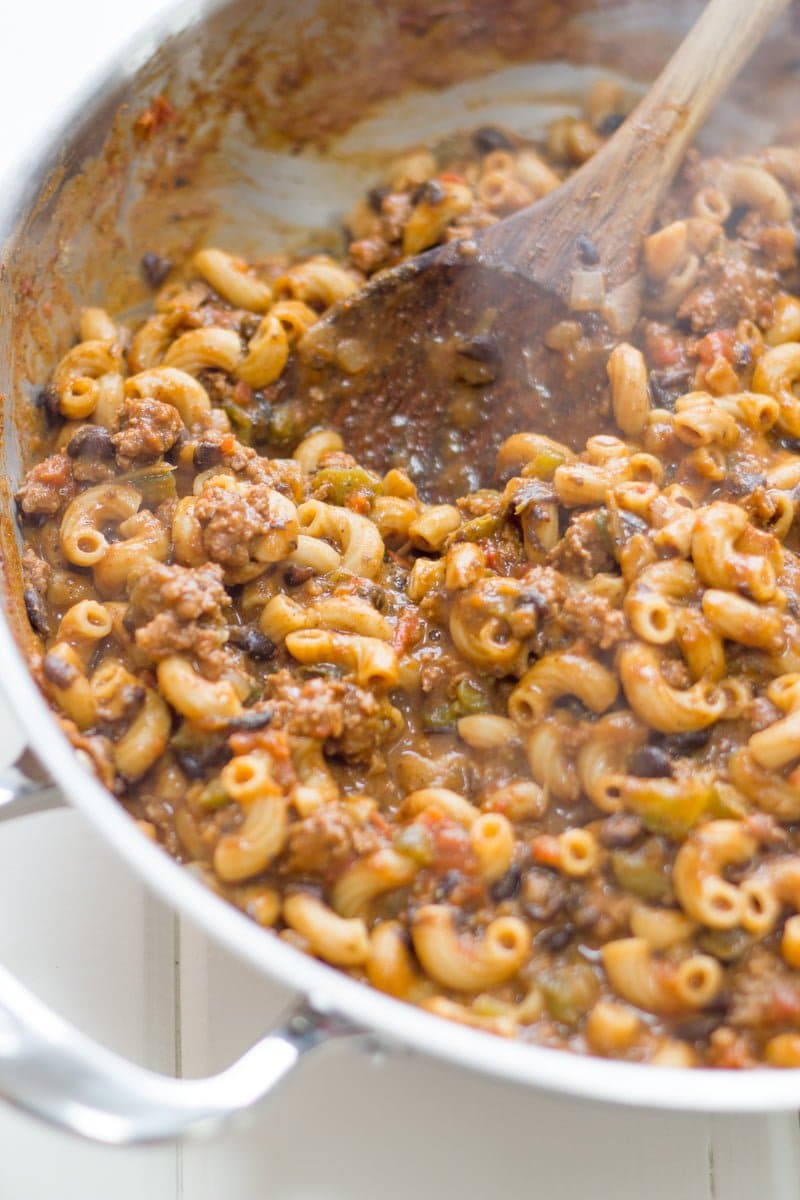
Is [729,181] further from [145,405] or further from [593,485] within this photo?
[145,405]

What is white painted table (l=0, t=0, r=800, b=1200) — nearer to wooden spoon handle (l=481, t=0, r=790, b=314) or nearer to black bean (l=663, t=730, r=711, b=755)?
black bean (l=663, t=730, r=711, b=755)

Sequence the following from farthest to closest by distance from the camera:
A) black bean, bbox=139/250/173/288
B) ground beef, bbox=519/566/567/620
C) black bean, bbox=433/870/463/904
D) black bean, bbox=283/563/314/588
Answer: black bean, bbox=139/250/173/288
black bean, bbox=283/563/314/588
ground beef, bbox=519/566/567/620
black bean, bbox=433/870/463/904

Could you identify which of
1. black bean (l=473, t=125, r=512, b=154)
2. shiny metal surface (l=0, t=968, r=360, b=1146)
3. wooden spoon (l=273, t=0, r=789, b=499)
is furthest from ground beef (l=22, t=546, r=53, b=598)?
black bean (l=473, t=125, r=512, b=154)

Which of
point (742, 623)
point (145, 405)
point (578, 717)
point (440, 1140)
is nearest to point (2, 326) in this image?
point (145, 405)

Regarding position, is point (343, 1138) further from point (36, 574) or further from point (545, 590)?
point (36, 574)

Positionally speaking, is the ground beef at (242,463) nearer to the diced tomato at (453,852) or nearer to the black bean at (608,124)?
the diced tomato at (453,852)

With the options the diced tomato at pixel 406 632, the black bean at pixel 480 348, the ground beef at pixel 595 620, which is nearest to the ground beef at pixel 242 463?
the diced tomato at pixel 406 632
